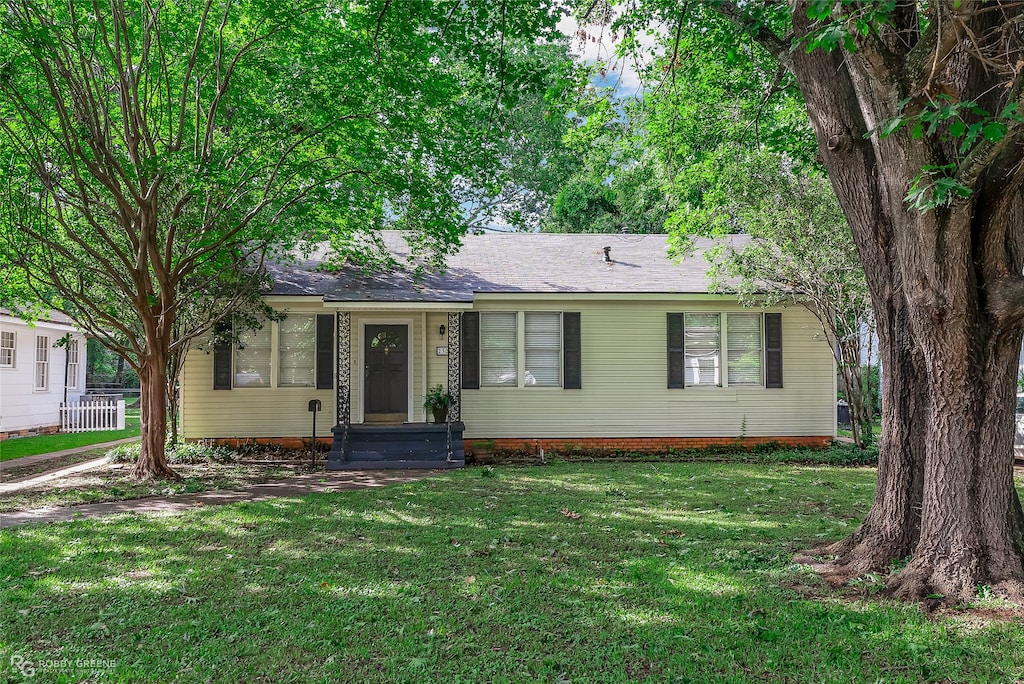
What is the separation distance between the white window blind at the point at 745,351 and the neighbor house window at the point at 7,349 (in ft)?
54.4

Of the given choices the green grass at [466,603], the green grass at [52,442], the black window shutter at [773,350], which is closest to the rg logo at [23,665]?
the green grass at [466,603]

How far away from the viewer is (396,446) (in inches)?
456

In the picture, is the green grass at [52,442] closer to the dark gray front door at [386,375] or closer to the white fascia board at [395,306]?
the dark gray front door at [386,375]

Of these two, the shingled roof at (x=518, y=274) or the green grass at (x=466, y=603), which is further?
the shingled roof at (x=518, y=274)

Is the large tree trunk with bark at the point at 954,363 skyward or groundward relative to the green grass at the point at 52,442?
skyward

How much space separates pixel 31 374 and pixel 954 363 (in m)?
19.7

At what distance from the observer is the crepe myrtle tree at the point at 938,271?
13.5 feet

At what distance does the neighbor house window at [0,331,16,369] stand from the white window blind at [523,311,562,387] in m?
12.6

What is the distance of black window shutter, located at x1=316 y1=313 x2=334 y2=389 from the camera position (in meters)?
12.6

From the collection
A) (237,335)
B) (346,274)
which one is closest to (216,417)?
(237,335)

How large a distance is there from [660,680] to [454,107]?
849 cm

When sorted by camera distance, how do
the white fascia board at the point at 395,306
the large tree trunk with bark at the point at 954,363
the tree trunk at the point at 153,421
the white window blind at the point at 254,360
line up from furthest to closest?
1. the white window blind at the point at 254,360
2. the white fascia board at the point at 395,306
3. the tree trunk at the point at 153,421
4. the large tree trunk with bark at the point at 954,363

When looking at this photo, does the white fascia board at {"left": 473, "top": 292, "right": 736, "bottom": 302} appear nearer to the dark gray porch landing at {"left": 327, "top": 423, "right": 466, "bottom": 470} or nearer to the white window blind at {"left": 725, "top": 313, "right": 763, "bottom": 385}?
the white window blind at {"left": 725, "top": 313, "right": 763, "bottom": 385}

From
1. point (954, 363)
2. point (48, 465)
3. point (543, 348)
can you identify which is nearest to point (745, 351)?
point (543, 348)
